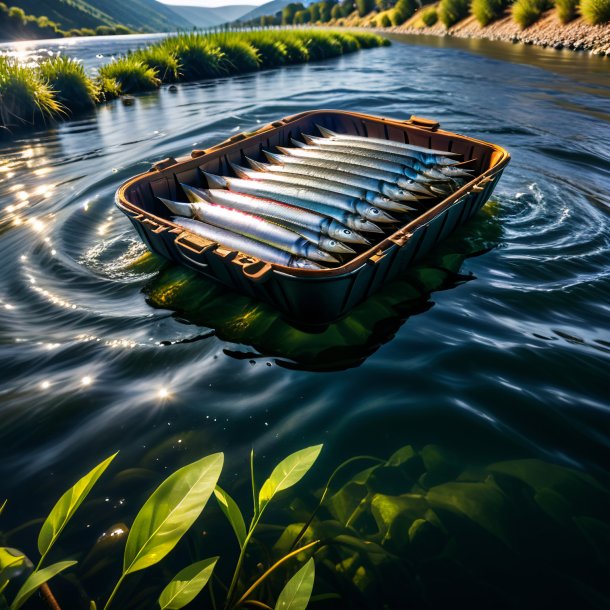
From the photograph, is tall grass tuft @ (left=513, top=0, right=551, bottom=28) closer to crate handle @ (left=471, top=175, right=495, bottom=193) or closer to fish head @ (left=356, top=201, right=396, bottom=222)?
crate handle @ (left=471, top=175, right=495, bottom=193)

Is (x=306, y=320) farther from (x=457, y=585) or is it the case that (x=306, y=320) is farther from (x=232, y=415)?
(x=457, y=585)

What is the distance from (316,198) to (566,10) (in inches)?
1201

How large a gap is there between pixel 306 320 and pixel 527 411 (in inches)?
79.1

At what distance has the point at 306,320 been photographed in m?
3.96

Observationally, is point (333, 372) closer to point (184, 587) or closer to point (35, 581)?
point (184, 587)

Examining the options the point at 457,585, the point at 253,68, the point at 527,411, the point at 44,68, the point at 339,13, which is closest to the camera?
the point at 457,585

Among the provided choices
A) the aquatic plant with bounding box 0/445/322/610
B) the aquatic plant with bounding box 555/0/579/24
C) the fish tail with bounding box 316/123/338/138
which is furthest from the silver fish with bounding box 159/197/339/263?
the aquatic plant with bounding box 555/0/579/24

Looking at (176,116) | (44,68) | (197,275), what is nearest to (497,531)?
(197,275)

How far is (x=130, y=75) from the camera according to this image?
1698 cm

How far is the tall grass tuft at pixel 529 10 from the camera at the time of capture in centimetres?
2858

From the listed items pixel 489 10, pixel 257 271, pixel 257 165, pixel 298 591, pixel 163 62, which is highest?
pixel 489 10

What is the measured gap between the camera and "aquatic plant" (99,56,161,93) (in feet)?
55.3

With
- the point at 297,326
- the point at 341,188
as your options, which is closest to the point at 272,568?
the point at 297,326

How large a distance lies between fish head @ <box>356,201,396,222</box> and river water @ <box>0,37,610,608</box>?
794 millimetres
